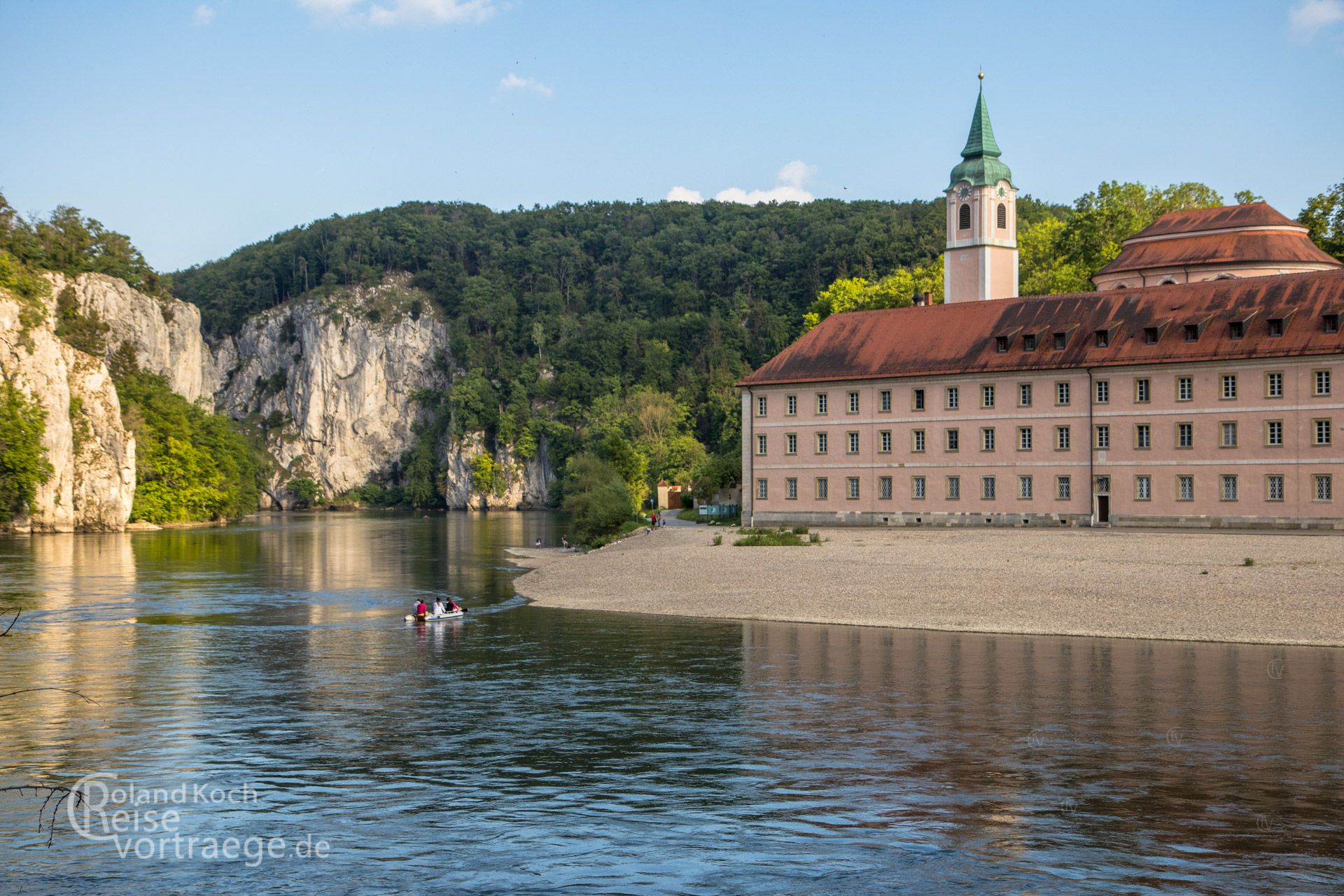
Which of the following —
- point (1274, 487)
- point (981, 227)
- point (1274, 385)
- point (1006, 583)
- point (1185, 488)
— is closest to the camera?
point (1006, 583)

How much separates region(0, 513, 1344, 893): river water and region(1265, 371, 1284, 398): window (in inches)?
1074

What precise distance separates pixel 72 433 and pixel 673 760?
10764 centimetres

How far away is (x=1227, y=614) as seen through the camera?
129 ft

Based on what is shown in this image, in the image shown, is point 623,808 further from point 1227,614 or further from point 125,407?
point 125,407

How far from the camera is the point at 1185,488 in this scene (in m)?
61.8

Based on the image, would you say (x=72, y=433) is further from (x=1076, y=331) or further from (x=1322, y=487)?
(x=1322, y=487)

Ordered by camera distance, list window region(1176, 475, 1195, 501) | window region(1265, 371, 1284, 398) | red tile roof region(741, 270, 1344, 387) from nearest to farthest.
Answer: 1. window region(1265, 371, 1284, 398)
2. red tile roof region(741, 270, 1344, 387)
3. window region(1176, 475, 1195, 501)

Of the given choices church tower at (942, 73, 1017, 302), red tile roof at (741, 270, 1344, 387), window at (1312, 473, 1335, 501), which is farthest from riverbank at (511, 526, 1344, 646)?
church tower at (942, 73, 1017, 302)

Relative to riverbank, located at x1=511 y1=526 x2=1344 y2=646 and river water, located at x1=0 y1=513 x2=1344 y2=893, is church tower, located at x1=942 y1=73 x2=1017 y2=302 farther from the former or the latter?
river water, located at x1=0 y1=513 x2=1344 y2=893

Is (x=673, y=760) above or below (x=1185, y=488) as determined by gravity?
below

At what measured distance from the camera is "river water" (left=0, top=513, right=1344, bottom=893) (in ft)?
55.8

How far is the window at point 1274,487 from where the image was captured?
59000mm

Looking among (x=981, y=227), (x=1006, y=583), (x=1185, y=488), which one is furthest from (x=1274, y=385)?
(x=981, y=227)

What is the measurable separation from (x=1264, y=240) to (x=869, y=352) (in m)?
22.4
